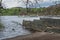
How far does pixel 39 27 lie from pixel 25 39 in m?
5.87

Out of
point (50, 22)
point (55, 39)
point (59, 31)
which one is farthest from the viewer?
point (50, 22)

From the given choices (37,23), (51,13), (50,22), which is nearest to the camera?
(50,22)

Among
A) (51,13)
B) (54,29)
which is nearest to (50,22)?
(54,29)

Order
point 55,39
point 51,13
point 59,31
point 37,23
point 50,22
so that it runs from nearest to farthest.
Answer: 1. point 55,39
2. point 59,31
3. point 50,22
4. point 37,23
5. point 51,13

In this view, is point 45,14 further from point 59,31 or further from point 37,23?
point 59,31

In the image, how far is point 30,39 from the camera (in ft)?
34.7

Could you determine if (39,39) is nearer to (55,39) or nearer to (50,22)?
(55,39)

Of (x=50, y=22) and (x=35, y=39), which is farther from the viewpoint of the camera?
(x=50, y=22)

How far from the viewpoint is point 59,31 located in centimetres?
1262

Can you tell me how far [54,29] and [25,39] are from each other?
3.31m

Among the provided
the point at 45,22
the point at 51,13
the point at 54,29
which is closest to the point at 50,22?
the point at 45,22

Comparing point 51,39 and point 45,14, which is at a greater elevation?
point 51,39

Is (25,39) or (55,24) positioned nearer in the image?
(25,39)

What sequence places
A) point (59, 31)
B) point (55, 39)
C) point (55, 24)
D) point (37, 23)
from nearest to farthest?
point (55, 39)
point (59, 31)
point (55, 24)
point (37, 23)
